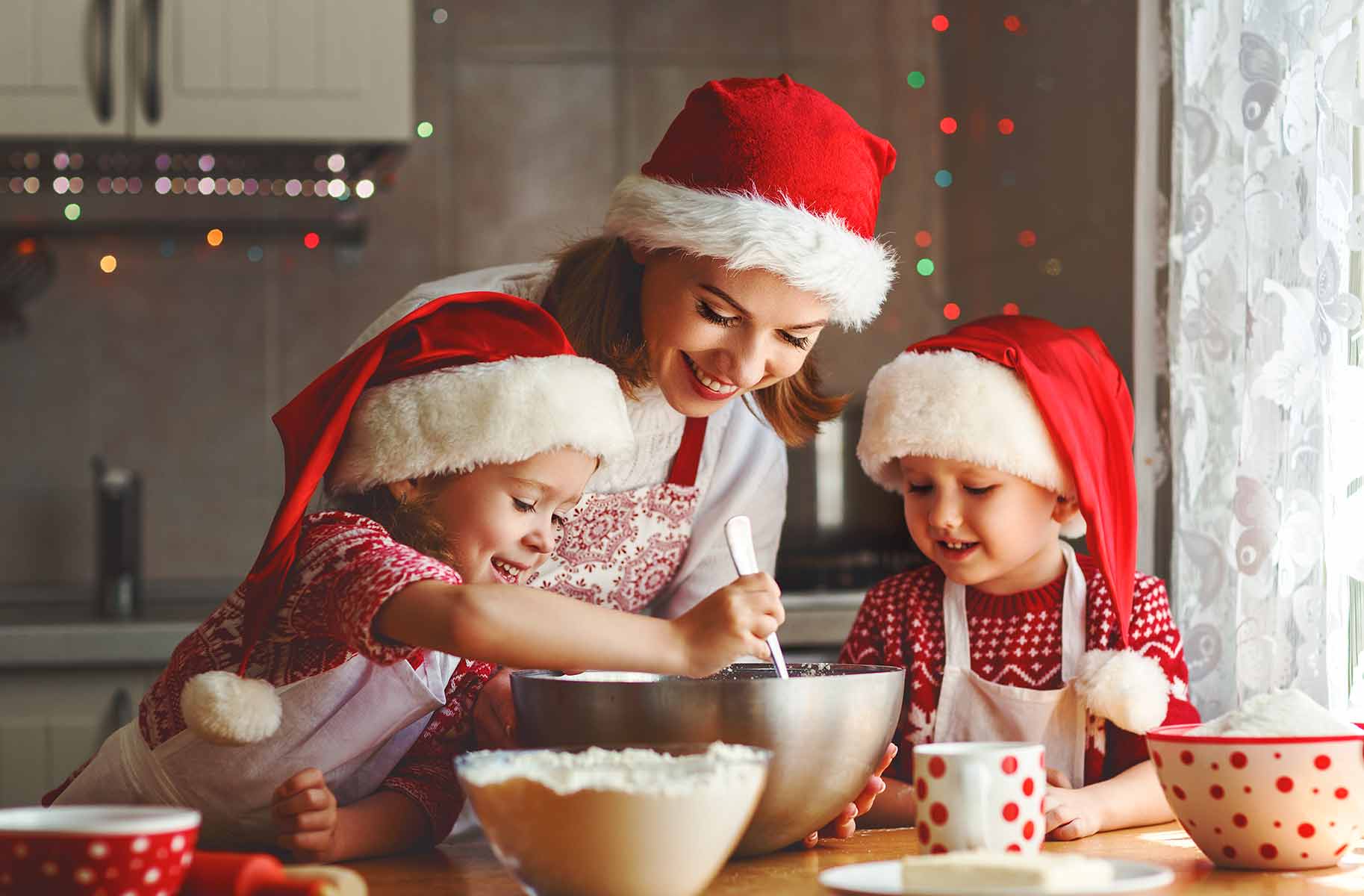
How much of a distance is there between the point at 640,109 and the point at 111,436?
1.28 m

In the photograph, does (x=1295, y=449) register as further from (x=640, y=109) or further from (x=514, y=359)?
(x=640, y=109)

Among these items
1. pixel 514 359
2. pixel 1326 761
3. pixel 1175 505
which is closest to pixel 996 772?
pixel 1326 761

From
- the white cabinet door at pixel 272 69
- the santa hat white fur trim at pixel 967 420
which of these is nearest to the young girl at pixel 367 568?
the santa hat white fur trim at pixel 967 420

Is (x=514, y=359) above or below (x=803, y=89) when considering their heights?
below

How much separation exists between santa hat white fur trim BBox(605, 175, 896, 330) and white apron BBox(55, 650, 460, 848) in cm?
50

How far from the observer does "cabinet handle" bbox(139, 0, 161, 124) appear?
252 cm

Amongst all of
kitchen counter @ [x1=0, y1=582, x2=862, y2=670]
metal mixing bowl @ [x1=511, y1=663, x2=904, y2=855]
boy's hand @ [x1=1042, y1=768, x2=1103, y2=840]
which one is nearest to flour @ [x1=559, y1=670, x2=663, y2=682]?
metal mixing bowl @ [x1=511, y1=663, x2=904, y2=855]

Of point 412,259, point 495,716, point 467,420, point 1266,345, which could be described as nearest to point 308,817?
point 495,716

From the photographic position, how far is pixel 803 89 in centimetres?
152

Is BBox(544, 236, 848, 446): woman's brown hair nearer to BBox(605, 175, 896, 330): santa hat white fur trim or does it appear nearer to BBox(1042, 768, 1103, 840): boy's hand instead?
BBox(605, 175, 896, 330): santa hat white fur trim

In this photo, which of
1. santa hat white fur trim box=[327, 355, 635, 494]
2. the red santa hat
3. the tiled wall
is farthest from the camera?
the tiled wall

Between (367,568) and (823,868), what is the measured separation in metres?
0.36

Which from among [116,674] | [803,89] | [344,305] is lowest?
[116,674]

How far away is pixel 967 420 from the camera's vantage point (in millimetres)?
1440
